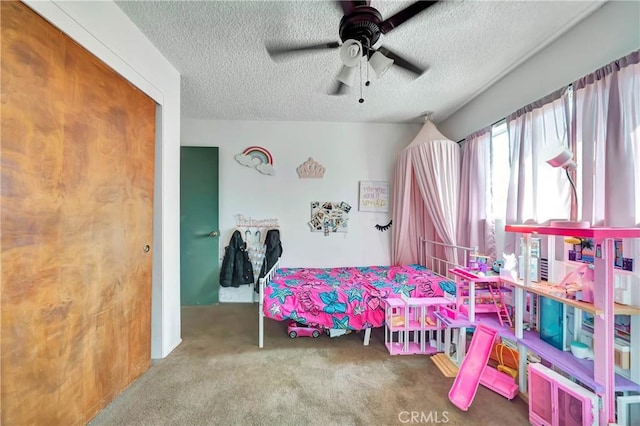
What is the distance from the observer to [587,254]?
56.4 inches

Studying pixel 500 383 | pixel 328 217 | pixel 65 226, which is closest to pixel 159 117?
pixel 65 226

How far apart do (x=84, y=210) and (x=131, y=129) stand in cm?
69

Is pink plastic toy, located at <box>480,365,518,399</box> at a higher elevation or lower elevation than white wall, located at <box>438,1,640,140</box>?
lower

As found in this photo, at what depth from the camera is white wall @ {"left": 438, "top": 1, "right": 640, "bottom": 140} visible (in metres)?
1.37

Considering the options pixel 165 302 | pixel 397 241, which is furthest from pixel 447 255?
pixel 165 302

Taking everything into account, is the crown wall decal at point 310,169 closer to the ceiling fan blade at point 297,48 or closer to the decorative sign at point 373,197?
the decorative sign at point 373,197

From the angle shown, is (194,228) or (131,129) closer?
(131,129)

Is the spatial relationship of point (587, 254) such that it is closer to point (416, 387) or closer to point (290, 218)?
point (416, 387)

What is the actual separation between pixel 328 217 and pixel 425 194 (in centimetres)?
133

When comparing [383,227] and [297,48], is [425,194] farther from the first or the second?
[297,48]

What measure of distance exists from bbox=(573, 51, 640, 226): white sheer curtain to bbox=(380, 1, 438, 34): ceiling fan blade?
1.23m

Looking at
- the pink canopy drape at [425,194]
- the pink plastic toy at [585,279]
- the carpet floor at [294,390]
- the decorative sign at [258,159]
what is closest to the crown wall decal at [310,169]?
the decorative sign at [258,159]

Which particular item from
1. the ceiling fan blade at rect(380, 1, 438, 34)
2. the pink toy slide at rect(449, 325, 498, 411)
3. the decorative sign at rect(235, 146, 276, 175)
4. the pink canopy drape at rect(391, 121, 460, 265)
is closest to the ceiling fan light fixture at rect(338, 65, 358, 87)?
the ceiling fan blade at rect(380, 1, 438, 34)

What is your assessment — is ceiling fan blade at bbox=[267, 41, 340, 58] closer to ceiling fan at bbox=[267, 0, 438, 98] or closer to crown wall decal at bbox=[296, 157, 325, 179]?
ceiling fan at bbox=[267, 0, 438, 98]
